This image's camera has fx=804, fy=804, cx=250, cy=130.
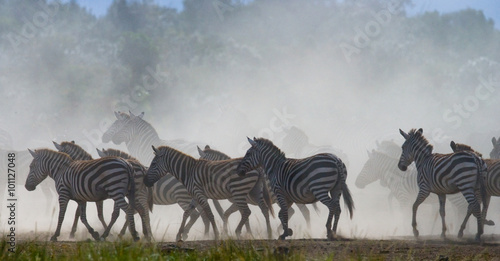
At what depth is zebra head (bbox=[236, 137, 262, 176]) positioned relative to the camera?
1168 cm

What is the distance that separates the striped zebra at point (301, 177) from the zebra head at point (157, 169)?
139 cm

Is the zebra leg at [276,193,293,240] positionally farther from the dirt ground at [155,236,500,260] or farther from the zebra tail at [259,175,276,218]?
the dirt ground at [155,236,500,260]

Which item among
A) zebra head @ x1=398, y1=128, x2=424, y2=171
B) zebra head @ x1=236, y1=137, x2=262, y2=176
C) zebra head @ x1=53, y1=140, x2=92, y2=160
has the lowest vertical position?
zebra head @ x1=236, y1=137, x2=262, y2=176

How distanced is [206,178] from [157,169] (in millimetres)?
809

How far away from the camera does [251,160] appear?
11734 mm

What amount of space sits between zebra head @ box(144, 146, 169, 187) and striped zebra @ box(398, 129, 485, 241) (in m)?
3.81

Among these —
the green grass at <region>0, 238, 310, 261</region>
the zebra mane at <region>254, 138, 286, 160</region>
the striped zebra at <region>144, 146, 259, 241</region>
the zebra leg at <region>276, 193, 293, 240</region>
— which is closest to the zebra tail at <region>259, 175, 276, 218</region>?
the striped zebra at <region>144, 146, 259, 241</region>

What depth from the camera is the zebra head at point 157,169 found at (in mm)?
12289

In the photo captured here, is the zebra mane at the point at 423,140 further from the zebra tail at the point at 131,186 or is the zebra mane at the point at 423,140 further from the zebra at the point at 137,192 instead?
the zebra tail at the point at 131,186

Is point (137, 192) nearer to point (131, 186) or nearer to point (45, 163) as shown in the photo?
point (131, 186)

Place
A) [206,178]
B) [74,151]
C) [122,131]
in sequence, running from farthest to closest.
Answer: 1. [122,131]
2. [74,151]
3. [206,178]

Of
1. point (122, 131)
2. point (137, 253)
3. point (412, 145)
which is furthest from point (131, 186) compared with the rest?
point (122, 131)

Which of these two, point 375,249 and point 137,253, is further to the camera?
point 375,249

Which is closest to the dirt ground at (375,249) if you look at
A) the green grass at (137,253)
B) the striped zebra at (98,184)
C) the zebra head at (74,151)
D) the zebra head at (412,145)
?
the green grass at (137,253)
